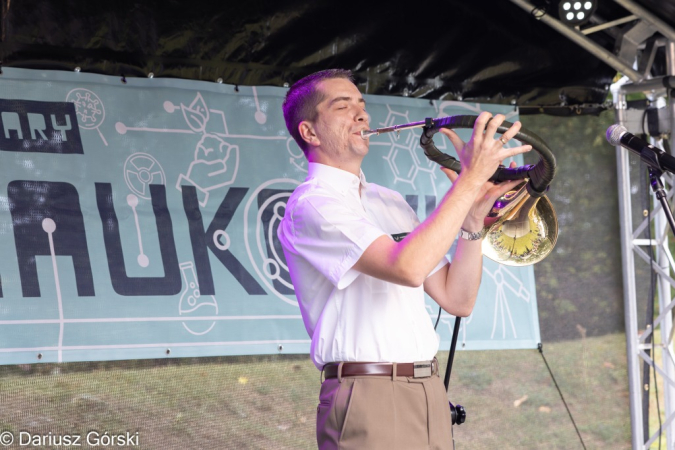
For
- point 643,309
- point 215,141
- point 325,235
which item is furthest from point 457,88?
point 325,235

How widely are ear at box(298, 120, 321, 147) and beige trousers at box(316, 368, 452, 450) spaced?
750 millimetres

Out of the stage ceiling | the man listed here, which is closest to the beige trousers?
the man

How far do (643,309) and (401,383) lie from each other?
2.89 metres

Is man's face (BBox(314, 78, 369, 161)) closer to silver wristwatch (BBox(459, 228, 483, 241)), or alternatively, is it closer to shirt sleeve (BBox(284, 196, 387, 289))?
shirt sleeve (BBox(284, 196, 387, 289))

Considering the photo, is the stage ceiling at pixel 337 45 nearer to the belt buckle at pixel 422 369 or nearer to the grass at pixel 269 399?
the grass at pixel 269 399

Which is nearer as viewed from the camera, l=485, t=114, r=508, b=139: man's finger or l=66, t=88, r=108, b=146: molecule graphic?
l=485, t=114, r=508, b=139: man's finger

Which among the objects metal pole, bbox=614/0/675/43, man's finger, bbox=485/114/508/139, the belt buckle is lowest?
the belt buckle

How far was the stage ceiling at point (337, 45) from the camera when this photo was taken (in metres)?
3.31

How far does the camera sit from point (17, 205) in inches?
124

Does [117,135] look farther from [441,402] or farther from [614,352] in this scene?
[614,352]

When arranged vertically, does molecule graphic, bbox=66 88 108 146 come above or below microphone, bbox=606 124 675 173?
above

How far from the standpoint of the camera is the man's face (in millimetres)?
2203

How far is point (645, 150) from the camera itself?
7.40 ft

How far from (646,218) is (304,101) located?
2435mm
